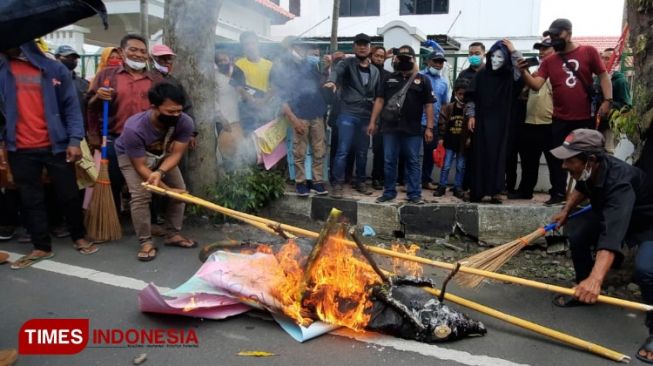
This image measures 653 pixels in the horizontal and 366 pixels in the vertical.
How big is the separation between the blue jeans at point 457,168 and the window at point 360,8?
18.5 m

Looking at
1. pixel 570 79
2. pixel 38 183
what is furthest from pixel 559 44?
pixel 38 183

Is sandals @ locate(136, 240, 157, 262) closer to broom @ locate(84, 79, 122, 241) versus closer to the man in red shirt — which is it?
broom @ locate(84, 79, 122, 241)

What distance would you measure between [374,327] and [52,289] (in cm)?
264

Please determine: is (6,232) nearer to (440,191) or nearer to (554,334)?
(440,191)

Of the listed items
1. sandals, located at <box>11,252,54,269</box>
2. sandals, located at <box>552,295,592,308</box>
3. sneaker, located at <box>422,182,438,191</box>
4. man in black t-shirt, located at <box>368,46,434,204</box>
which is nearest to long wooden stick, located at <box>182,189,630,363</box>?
sandals, located at <box>552,295,592,308</box>

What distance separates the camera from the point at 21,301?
3.79 m

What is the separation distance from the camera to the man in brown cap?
3363mm

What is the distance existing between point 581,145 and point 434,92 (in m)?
3.37

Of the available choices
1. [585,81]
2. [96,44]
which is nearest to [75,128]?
[585,81]

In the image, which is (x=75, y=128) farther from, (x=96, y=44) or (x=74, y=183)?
(x=96, y=44)

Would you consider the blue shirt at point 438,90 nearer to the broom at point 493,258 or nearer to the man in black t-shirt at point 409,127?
the man in black t-shirt at point 409,127

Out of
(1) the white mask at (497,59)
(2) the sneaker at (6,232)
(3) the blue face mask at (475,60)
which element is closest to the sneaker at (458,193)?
(1) the white mask at (497,59)

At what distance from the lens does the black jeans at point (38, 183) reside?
468 centimetres

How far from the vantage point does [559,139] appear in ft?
17.9
